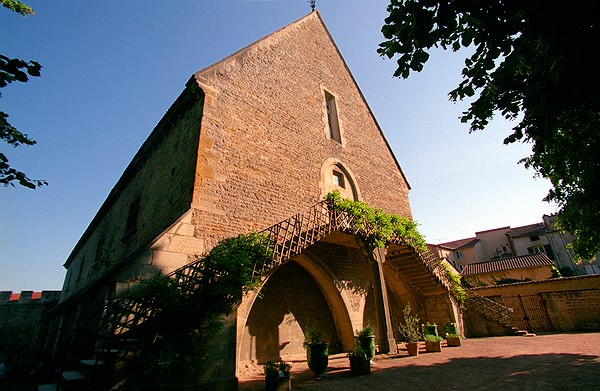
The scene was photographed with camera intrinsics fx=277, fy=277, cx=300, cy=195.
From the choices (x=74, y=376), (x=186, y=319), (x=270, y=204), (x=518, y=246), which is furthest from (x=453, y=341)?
(x=518, y=246)

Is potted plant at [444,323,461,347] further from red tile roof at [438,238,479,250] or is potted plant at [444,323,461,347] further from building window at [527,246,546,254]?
building window at [527,246,546,254]

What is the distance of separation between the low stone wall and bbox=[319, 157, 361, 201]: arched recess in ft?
35.0

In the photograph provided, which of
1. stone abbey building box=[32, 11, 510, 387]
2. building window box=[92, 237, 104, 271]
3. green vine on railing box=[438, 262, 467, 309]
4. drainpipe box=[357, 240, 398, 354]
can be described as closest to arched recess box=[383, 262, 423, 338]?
stone abbey building box=[32, 11, 510, 387]

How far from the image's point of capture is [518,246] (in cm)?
3266

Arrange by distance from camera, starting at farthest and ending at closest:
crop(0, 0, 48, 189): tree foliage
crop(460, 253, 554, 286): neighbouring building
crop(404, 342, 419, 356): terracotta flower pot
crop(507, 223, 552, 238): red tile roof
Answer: crop(507, 223, 552, 238): red tile roof → crop(460, 253, 554, 286): neighbouring building → crop(404, 342, 419, 356): terracotta flower pot → crop(0, 0, 48, 189): tree foliage

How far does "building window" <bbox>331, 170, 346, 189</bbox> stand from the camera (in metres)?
11.6

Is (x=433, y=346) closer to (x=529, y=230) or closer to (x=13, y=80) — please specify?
(x=13, y=80)

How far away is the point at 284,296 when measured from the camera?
9312mm

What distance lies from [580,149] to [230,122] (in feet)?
34.0

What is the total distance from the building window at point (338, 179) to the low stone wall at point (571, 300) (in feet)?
36.9

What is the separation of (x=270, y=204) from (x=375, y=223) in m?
3.80

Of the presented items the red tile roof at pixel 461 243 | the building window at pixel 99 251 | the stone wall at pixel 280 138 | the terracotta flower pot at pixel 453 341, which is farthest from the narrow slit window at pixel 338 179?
the red tile roof at pixel 461 243

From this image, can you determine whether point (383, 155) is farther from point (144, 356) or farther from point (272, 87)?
point (144, 356)

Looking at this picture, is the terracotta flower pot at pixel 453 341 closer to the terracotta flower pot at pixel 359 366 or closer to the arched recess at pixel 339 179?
Result: the terracotta flower pot at pixel 359 366
